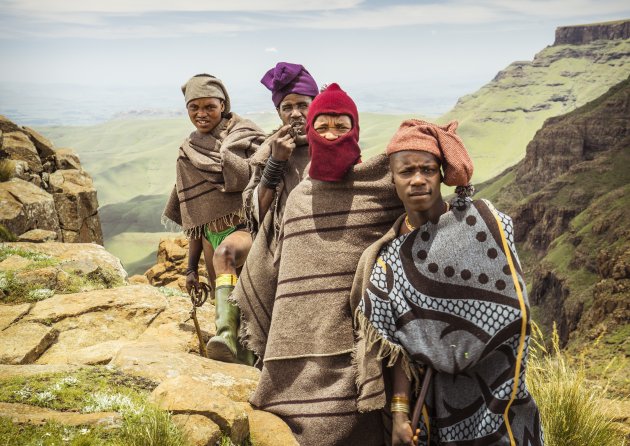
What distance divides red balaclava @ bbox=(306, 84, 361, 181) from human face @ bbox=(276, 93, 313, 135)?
0.62 m

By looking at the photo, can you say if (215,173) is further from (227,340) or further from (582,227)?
(582,227)

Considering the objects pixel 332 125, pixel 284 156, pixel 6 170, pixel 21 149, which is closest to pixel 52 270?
pixel 284 156

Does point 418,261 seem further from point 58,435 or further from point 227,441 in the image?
point 58,435

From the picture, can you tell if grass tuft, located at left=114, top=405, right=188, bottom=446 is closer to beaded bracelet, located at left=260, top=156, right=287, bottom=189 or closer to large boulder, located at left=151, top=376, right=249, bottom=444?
large boulder, located at left=151, top=376, right=249, bottom=444

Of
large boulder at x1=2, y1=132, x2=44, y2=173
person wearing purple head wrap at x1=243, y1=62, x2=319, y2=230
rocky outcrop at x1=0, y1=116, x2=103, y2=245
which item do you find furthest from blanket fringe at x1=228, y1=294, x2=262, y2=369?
large boulder at x1=2, y1=132, x2=44, y2=173

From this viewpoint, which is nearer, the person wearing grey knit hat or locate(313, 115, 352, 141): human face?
locate(313, 115, 352, 141): human face

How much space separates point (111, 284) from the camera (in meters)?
7.77

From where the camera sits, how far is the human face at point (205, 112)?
491 cm

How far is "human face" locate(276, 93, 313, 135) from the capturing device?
12.9ft

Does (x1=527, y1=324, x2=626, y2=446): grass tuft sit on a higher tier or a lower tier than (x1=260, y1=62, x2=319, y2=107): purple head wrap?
lower

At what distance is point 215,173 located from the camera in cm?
502

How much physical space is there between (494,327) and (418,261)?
0.52 m

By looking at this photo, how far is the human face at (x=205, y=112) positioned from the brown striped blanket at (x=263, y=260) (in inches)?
43.1

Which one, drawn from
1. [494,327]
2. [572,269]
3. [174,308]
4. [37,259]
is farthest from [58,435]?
[572,269]
